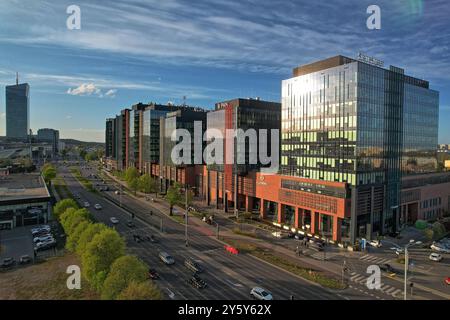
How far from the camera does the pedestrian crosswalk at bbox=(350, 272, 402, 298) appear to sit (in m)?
41.7

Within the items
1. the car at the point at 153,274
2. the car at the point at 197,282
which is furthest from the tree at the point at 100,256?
the car at the point at 197,282

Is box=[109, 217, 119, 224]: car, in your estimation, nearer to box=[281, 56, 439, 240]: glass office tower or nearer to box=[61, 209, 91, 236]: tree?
box=[61, 209, 91, 236]: tree

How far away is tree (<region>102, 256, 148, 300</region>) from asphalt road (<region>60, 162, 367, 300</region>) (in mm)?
8527

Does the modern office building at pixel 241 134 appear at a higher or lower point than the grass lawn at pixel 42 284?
higher

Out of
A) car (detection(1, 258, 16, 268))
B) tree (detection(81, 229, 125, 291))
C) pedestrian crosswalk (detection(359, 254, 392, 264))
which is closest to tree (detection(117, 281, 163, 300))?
tree (detection(81, 229, 125, 291))

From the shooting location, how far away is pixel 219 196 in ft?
336

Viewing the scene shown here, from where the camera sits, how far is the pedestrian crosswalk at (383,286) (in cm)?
4166

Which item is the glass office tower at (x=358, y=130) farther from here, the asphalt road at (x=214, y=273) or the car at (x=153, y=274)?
the car at (x=153, y=274)

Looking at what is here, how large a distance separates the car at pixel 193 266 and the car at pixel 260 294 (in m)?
10.7

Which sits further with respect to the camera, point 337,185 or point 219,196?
point 219,196

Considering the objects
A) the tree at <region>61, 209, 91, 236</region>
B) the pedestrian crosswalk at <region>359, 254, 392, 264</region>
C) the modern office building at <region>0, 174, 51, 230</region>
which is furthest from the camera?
the modern office building at <region>0, 174, 51, 230</region>
